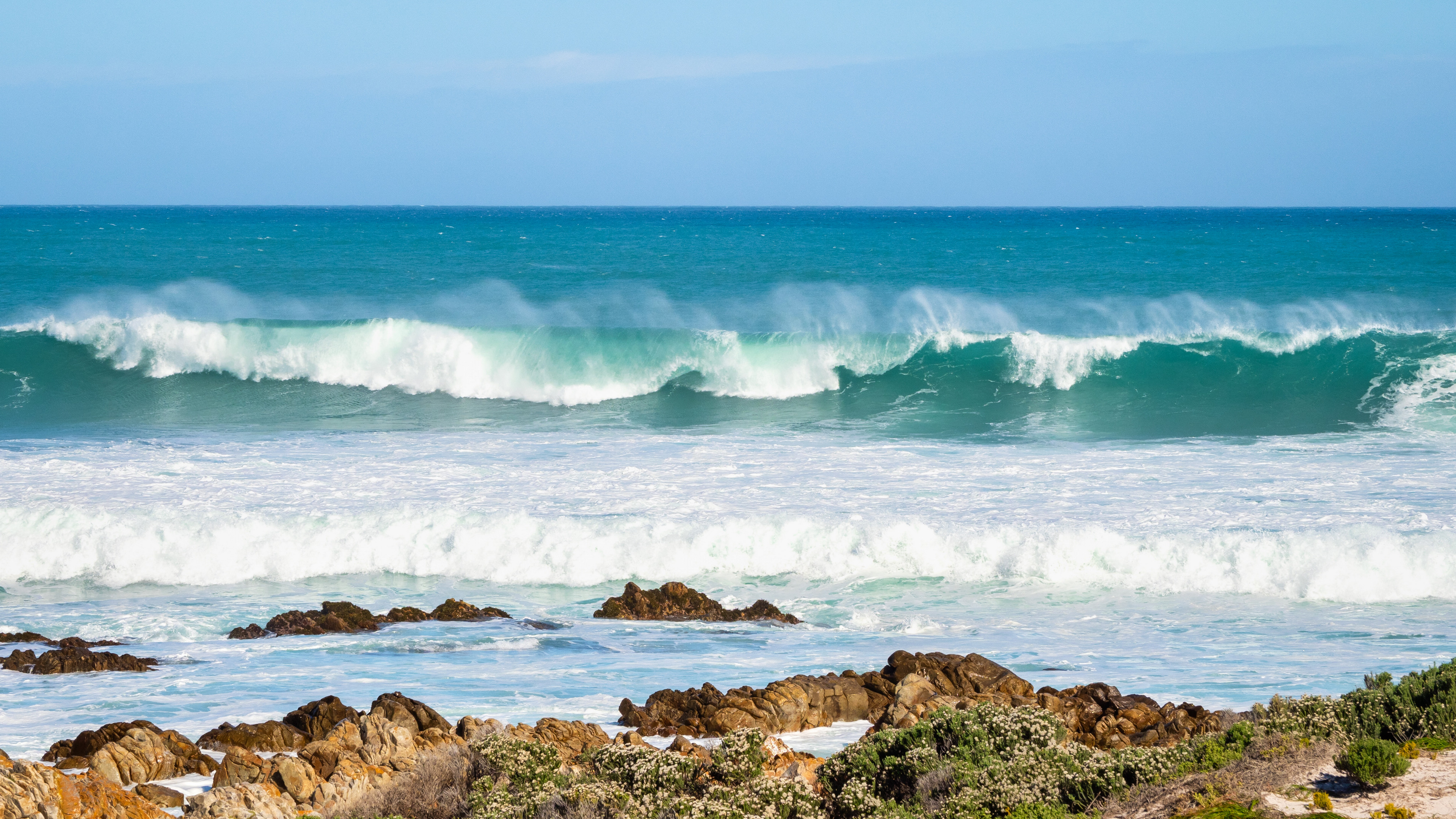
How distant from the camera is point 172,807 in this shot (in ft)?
20.5

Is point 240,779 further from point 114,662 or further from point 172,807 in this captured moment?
point 114,662

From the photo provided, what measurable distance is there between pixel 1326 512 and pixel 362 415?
600 inches

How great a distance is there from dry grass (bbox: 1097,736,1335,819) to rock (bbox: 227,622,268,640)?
23.6 feet

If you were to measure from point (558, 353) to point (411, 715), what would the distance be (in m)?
19.0

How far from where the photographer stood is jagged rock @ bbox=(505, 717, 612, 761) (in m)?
7.06

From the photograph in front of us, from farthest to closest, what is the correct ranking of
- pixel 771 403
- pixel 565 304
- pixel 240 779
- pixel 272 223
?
pixel 272 223 → pixel 565 304 → pixel 771 403 → pixel 240 779

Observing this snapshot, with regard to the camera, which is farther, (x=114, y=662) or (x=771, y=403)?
(x=771, y=403)

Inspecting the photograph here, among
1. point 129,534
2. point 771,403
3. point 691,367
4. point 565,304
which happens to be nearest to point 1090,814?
point 129,534

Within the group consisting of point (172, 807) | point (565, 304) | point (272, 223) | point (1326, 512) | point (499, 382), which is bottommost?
point (172, 807)

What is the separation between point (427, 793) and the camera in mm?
5953

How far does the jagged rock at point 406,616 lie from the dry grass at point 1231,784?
267 inches

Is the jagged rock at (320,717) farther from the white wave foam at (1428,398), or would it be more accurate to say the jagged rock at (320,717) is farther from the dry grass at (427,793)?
the white wave foam at (1428,398)

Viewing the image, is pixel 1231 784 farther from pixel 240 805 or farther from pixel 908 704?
pixel 240 805

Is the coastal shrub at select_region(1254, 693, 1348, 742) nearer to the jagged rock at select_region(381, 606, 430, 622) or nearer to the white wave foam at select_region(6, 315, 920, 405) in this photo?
the jagged rock at select_region(381, 606, 430, 622)
